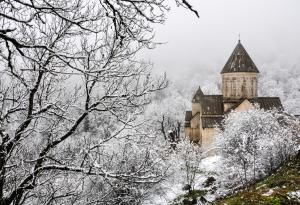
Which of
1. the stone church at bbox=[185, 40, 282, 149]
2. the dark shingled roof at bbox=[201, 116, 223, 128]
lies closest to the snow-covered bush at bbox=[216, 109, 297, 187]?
the dark shingled roof at bbox=[201, 116, 223, 128]

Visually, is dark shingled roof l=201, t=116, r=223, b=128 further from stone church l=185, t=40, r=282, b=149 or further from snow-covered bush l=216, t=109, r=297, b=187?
snow-covered bush l=216, t=109, r=297, b=187

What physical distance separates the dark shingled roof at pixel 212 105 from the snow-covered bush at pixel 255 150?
1585 cm

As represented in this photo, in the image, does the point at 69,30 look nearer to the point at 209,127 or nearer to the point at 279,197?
the point at 279,197

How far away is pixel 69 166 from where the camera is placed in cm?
721

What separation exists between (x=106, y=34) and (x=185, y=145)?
91.4 feet

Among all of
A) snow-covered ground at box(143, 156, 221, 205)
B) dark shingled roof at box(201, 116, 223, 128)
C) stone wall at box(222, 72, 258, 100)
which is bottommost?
snow-covered ground at box(143, 156, 221, 205)

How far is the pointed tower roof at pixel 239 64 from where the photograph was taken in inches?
1848

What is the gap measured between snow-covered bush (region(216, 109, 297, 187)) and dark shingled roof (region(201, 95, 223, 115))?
15848mm

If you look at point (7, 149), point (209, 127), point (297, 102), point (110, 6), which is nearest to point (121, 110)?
point (7, 149)

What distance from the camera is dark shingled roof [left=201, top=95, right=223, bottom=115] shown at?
47438 mm

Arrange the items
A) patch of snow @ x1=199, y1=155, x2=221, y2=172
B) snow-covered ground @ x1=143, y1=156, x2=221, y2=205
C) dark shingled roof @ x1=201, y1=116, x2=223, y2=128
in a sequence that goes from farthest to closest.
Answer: dark shingled roof @ x1=201, y1=116, x2=223, y2=128 < patch of snow @ x1=199, y1=155, x2=221, y2=172 < snow-covered ground @ x1=143, y1=156, x2=221, y2=205

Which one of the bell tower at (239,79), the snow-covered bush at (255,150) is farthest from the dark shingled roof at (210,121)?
the snow-covered bush at (255,150)

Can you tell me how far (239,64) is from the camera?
1865 inches

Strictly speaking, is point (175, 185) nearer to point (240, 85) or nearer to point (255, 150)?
point (255, 150)
